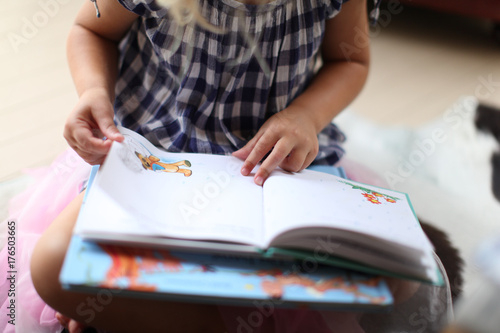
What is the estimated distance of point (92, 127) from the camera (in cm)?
56

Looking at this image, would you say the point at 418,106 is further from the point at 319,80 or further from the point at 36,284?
the point at 36,284

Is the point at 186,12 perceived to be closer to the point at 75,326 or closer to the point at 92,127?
the point at 92,127

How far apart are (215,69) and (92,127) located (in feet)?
0.61

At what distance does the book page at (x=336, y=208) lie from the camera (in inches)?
17.0

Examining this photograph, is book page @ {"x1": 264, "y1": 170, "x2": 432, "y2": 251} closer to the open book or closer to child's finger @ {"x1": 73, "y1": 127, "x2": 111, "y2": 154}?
the open book

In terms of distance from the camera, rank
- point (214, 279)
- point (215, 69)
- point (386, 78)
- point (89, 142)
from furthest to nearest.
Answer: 1. point (386, 78)
2. point (215, 69)
3. point (89, 142)
4. point (214, 279)

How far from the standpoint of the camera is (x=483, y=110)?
4.21 ft

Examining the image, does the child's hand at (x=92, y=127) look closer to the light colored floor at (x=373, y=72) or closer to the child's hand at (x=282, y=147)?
the child's hand at (x=282, y=147)

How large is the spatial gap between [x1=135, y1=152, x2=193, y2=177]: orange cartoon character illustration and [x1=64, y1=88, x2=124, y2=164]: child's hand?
4 cm

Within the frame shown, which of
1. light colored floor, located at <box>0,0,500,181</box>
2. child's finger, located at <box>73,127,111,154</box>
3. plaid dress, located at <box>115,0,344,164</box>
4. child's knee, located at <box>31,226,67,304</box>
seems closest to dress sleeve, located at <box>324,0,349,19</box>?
plaid dress, located at <box>115,0,344,164</box>

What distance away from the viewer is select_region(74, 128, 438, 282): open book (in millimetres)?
419

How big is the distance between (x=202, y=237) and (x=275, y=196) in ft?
0.35

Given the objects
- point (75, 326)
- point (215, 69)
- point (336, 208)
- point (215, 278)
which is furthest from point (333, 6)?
point (75, 326)

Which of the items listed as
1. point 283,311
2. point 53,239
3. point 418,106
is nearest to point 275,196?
point 283,311
